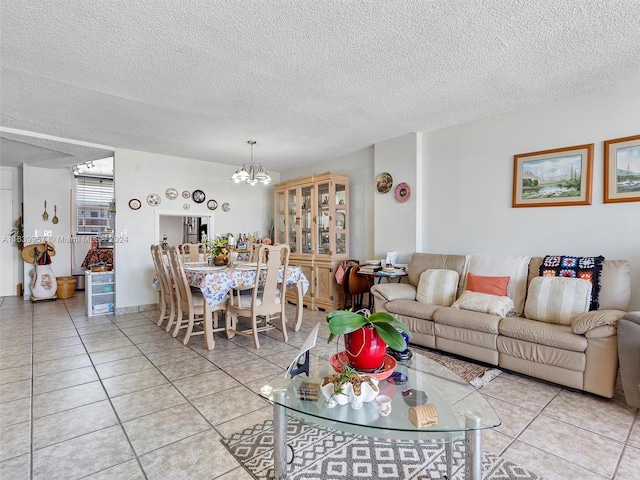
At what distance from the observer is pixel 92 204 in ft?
24.2

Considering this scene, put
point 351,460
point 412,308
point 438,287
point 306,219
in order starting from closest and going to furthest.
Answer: point 351,460, point 412,308, point 438,287, point 306,219

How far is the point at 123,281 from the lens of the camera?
517 cm

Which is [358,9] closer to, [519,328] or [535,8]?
[535,8]

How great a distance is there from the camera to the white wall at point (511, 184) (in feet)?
9.78

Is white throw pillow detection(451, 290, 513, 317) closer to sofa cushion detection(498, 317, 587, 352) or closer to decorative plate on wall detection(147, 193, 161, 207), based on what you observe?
sofa cushion detection(498, 317, 587, 352)

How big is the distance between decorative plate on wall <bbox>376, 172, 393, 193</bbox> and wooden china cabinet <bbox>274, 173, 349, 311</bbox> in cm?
66

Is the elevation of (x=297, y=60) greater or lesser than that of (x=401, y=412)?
greater

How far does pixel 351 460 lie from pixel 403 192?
11.3ft

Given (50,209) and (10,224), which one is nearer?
(10,224)

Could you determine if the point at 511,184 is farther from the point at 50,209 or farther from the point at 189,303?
the point at 50,209

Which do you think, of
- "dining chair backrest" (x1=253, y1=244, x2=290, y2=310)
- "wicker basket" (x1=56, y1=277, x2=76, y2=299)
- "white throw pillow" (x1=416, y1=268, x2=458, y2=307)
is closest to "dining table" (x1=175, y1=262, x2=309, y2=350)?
"dining chair backrest" (x1=253, y1=244, x2=290, y2=310)

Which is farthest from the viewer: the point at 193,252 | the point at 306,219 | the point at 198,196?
the point at 198,196

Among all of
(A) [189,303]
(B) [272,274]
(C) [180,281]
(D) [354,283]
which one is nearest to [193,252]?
(C) [180,281]

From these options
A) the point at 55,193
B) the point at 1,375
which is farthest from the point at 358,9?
the point at 55,193
